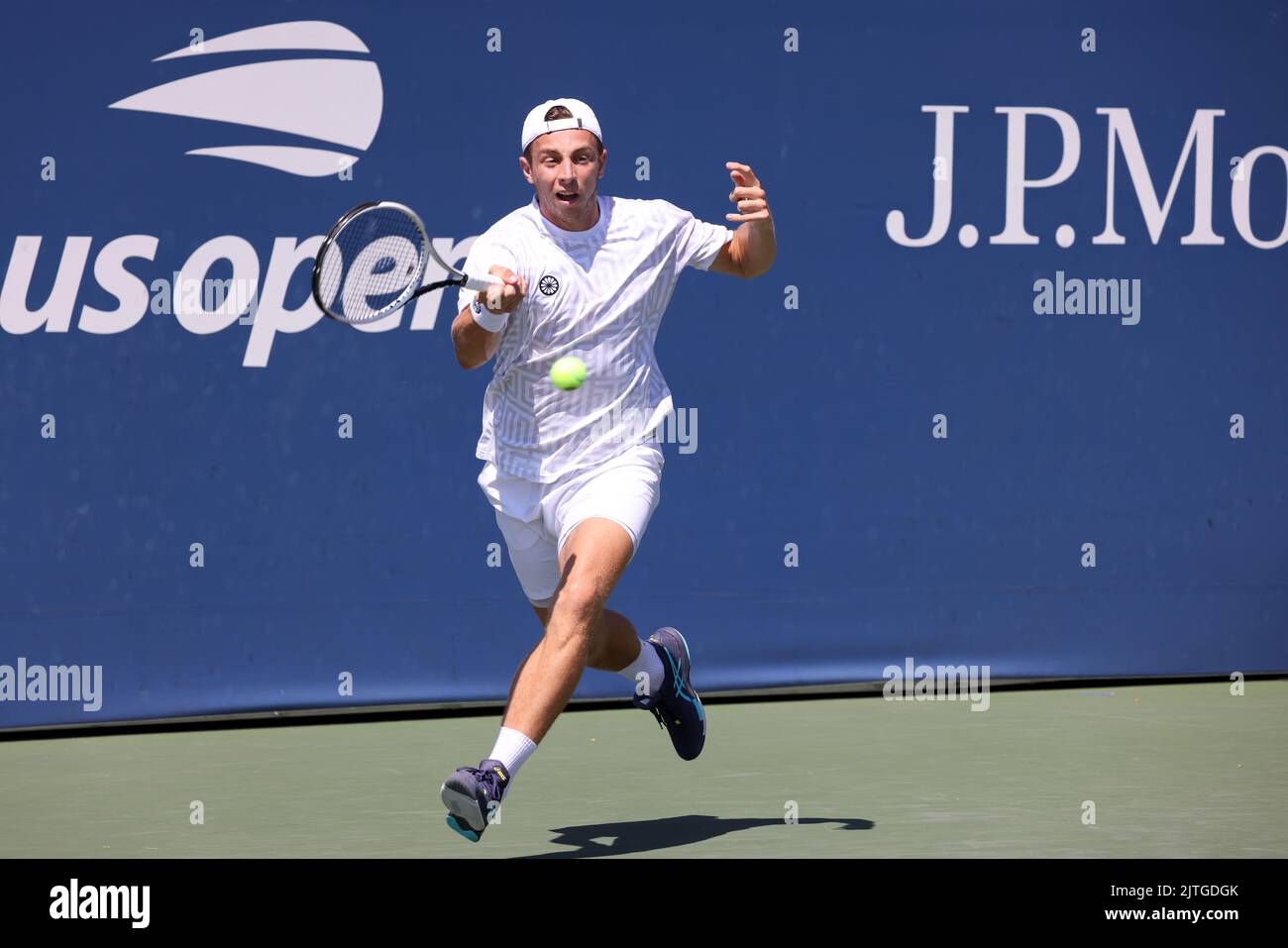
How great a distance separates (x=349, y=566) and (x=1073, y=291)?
2.60 m

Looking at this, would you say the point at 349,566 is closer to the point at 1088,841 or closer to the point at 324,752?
the point at 324,752

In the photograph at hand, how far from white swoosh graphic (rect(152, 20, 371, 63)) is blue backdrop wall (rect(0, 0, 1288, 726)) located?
0.01 metres

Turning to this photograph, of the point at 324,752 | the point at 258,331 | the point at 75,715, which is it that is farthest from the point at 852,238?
the point at 75,715

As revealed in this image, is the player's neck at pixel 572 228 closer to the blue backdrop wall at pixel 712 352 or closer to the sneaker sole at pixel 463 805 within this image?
the sneaker sole at pixel 463 805

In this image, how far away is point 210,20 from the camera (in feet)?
20.5

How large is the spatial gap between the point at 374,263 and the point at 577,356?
0.51m

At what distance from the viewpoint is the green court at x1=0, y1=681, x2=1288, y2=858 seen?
4539mm

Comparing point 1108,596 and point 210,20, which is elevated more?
point 210,20

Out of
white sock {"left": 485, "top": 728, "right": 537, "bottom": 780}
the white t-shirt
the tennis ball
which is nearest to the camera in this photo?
white sock {"left": 485, "top": 728, "right": 537, "bottom": 780}

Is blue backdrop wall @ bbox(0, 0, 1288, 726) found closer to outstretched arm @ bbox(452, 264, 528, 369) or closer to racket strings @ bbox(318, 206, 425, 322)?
racket strings @ bbox(318, 206, 425, 322)

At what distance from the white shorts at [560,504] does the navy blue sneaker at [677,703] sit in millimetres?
412
